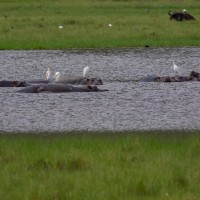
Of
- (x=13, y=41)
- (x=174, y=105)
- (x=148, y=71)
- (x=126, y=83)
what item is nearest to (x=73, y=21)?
(x=13, y=41)

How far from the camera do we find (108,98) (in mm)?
15953

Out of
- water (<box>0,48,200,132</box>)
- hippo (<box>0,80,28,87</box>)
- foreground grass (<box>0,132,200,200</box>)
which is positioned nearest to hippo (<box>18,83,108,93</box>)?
water (<box>0,48,200,132</box>)

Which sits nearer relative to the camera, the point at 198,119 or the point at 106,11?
the point at 198,119

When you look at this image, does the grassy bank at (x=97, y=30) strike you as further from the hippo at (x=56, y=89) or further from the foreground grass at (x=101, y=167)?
the foreground grass at (x=101, y=167)

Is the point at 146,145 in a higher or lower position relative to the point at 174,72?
higher

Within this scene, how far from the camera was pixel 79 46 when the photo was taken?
87.8 ft

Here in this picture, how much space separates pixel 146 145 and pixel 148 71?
10.8 metres

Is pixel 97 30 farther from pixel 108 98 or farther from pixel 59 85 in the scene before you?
pixel 108 98

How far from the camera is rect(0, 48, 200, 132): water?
13102mm

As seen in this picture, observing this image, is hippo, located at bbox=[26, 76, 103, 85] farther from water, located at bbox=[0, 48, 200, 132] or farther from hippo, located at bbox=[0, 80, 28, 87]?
hippo, located at bbox=[0, 80, 28, 87]

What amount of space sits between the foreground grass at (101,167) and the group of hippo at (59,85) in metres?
5.51

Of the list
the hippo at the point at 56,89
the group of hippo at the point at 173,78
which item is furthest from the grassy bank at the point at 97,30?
the hippo at the point at 56,89

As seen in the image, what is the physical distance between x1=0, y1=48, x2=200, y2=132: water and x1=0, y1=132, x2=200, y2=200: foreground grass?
1574 millimetres

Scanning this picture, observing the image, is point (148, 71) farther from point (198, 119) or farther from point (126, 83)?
point (198, 119)
